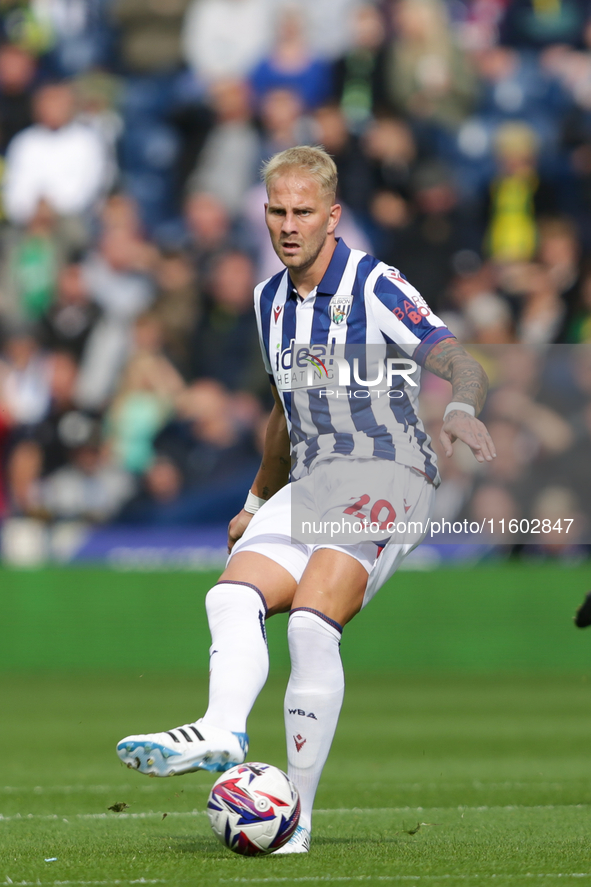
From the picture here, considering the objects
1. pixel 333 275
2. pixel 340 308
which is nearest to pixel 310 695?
pixel 340 308

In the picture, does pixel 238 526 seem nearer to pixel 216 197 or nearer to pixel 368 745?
pixel 368 745

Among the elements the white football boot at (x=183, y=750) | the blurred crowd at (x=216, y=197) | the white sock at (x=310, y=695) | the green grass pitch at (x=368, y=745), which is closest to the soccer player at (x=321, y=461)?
the white sock at (x=310, y=695)

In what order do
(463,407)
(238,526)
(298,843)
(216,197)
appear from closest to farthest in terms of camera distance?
(463,407) < (298,843) < (238,526) < (216,197)

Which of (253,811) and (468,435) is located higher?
(468,435)

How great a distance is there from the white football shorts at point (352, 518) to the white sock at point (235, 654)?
222 millimetres

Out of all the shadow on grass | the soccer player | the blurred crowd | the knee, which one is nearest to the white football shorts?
the soccer player

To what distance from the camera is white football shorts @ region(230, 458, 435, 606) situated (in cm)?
420

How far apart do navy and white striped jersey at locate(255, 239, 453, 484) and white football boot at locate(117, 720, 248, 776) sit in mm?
1040

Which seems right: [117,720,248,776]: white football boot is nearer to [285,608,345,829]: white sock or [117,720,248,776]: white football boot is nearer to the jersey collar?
[285,608,345,829]: white sock

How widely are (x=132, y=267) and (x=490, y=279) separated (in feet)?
11.0

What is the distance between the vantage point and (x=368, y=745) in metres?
8.02

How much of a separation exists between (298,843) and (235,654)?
0.66m

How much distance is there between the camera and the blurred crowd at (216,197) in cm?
1220

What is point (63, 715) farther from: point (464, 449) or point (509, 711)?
point (464, 449)
